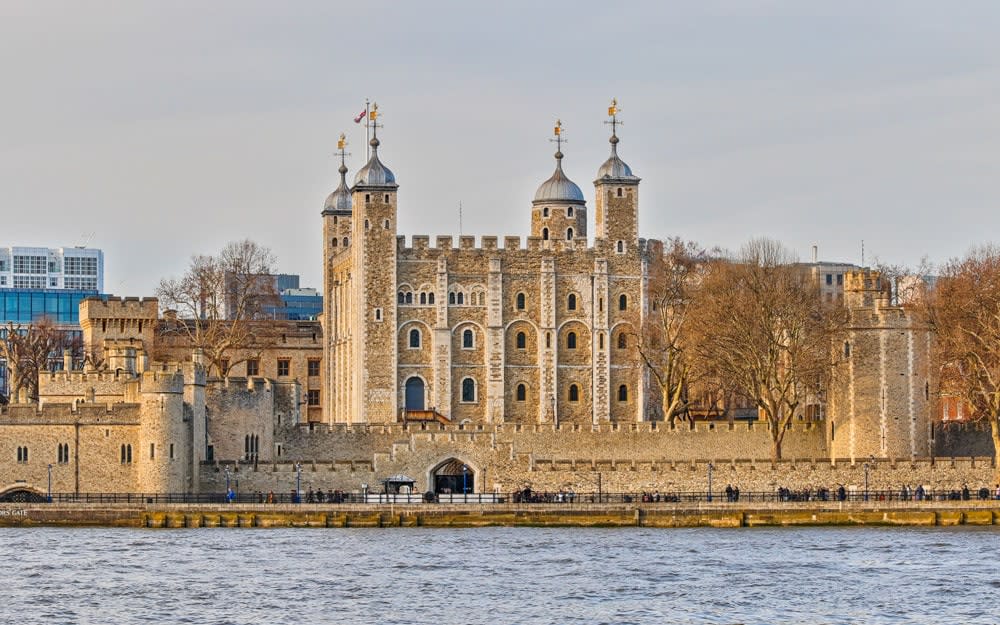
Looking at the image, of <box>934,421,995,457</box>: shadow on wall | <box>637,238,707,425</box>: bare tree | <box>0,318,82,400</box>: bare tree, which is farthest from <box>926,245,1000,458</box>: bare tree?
<box>0,318,82,400</box>: bare tree

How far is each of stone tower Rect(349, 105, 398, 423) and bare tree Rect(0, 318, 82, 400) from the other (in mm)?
14803

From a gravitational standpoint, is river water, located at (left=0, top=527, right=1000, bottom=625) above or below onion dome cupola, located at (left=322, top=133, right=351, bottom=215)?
below

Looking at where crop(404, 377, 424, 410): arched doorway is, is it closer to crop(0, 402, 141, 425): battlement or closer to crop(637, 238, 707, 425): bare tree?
crop(637, 238, 707, 425): bare tree

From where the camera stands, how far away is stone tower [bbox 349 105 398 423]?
104 metres

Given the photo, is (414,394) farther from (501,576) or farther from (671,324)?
(501,576)

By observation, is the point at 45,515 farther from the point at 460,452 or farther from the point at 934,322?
the point at 934,322

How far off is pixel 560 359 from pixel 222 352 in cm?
1520

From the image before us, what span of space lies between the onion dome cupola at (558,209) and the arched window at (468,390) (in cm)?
820

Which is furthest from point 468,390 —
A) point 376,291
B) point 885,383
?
point 885,383

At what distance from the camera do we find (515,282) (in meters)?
106

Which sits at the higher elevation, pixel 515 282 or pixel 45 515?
pixel 515 282

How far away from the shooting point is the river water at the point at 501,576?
58406 millimetres

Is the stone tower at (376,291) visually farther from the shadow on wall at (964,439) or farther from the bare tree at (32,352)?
the shadow on wall at (964,439)

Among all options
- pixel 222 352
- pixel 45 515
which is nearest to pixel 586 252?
pixel 222 352
